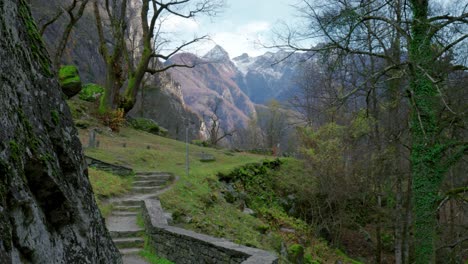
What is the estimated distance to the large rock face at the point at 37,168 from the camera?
2590 millimetres

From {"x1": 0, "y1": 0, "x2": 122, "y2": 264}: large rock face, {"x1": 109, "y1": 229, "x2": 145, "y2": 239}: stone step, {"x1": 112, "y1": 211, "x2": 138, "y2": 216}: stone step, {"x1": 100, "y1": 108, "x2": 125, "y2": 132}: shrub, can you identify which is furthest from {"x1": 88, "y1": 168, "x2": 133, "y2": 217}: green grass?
{"x1": 100, "y1": 108, "x2": 125, "y2": 132}: shrub

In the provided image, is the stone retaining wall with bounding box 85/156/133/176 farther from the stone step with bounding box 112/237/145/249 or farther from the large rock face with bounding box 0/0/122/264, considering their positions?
the large rock face with bounding box 0/0/122/264

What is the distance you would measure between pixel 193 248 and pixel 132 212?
3655mm

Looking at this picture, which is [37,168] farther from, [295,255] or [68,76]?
[68,76]

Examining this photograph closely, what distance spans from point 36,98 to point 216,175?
13.1 m

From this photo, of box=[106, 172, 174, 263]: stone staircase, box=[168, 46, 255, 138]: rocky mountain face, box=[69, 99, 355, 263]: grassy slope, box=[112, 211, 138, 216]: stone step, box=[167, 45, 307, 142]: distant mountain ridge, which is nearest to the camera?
box=[106, 172, 174, 263]: stone staircase

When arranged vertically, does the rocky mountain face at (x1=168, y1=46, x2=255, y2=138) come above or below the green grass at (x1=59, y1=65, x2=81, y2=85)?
above

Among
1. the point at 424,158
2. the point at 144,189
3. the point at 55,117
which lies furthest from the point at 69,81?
the point at 55,117

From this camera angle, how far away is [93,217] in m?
3.82

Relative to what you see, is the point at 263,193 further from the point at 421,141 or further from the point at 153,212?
the point at 421,141

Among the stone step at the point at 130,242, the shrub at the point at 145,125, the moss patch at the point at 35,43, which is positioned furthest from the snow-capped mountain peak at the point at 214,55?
the moss patch at the point at 35,43

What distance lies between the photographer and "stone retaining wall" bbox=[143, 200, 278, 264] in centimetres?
642

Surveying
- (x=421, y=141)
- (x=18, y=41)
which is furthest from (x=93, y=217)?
(x=421, y=141)

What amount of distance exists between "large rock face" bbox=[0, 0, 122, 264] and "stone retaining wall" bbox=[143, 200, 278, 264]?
2850mm
